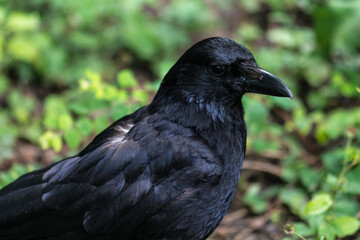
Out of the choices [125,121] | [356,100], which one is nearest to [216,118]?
[125,121]

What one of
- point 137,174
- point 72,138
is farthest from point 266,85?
point 72,138

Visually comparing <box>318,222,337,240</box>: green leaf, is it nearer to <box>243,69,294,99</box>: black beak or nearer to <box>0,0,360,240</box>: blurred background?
<box>0,0,360,240</box>: blurred background

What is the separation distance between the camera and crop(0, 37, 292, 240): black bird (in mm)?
2709

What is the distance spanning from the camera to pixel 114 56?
18.4ft

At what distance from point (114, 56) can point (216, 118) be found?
2975 mm

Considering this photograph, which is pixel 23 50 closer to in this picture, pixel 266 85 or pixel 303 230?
pixel 266 85

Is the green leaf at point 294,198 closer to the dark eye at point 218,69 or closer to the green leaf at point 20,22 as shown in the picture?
the dark eye at point 218,69

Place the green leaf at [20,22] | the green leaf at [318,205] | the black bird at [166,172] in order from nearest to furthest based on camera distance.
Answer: the black bird at [166,172] → the green leaf at [318,205] → the green leaf at [20,22]

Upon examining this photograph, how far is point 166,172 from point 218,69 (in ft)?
2.04

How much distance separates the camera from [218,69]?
2809 millimetres

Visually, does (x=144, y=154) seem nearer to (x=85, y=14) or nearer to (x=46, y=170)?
(x=46, y=170)

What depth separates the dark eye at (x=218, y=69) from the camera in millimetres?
2803

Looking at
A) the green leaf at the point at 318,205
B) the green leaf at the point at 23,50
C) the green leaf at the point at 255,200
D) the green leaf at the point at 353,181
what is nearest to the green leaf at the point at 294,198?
the green leaf at the point at 255,200

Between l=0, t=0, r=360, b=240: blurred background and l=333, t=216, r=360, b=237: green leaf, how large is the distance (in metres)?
0.15
